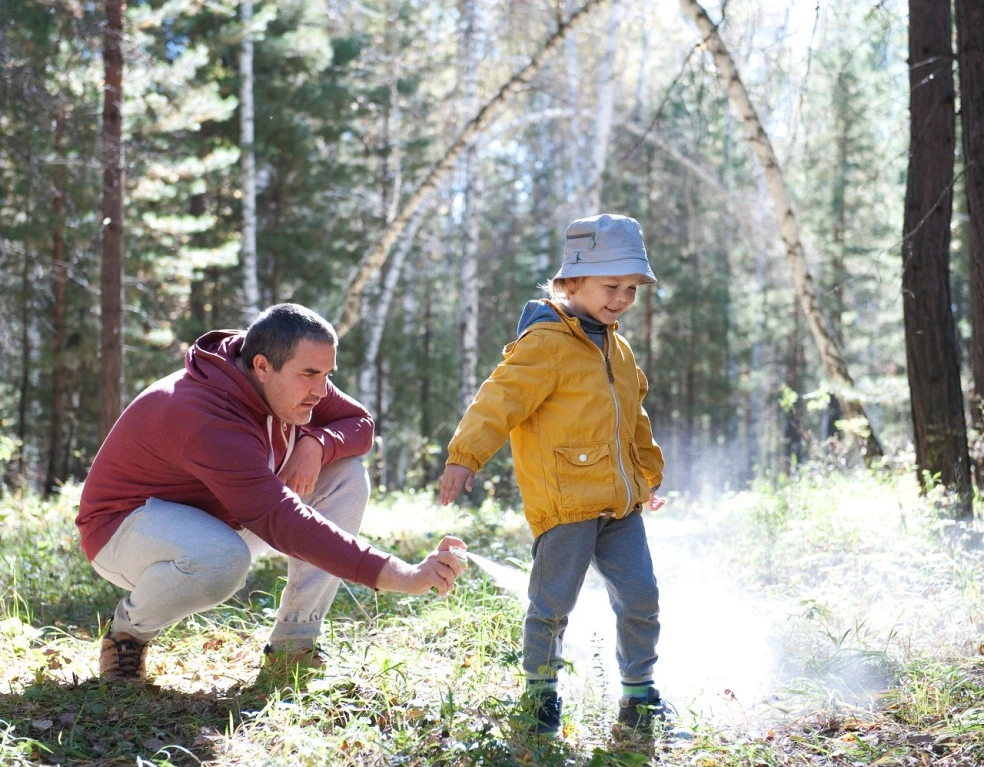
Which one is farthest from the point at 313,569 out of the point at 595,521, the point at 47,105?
the point at 47,105

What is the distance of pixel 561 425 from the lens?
3221mm

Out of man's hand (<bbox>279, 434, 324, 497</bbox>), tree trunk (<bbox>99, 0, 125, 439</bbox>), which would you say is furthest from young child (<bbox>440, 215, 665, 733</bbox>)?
tree trunk (<bbox>99, 0, 125, 439</bbox>)

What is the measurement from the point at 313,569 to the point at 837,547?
120 inches

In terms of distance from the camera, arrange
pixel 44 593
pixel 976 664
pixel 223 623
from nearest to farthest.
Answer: pixel 976 664
pixel 223 623
pixel 44 593

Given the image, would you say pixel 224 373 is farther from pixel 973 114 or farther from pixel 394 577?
pixel 973 114

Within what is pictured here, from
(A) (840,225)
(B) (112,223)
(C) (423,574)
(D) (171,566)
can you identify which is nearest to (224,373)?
(D) (171,566)

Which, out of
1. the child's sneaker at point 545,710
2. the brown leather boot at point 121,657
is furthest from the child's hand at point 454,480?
the brown leather boot at point 121,657

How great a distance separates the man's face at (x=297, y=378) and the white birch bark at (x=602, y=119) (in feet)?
42.9

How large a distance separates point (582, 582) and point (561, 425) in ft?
1.81

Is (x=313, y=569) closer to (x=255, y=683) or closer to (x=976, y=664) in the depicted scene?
(x=255, y=683)

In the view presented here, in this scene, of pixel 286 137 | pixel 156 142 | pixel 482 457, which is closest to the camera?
pixel 482 457

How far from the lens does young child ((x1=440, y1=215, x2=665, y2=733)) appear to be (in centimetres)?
316

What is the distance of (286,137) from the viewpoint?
18.6 meters

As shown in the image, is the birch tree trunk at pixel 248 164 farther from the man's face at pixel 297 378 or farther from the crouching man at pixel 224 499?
the man's face at pixel 297 378
